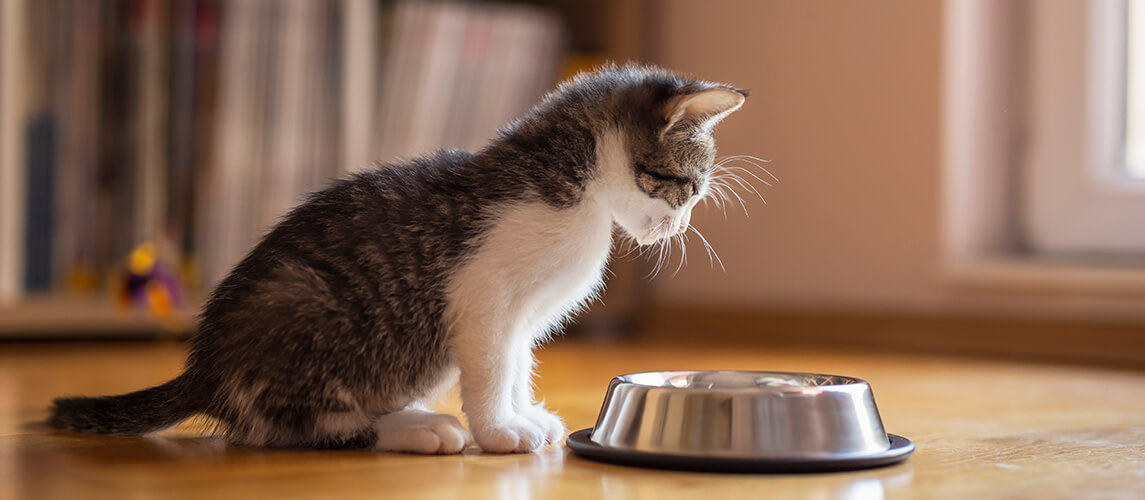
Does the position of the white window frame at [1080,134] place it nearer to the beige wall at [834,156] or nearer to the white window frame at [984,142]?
the white window frame at [984,142]

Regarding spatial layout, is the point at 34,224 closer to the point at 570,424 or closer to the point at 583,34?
the point at 583,34

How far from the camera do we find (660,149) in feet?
3.80

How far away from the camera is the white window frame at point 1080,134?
2270 millimetres

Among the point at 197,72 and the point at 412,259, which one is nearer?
the point at 412,259

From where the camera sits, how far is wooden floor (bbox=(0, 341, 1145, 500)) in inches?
36.1

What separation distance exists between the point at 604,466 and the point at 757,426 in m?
0.15

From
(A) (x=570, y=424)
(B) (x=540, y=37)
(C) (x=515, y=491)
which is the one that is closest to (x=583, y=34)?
(B) (x=540, y=37)

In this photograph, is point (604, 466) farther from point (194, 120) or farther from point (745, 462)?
point (194, 120)

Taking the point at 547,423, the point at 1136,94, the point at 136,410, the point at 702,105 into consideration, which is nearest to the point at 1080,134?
the point at 1136,94

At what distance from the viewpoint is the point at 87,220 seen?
8.87 feet

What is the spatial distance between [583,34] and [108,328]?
1493 mm

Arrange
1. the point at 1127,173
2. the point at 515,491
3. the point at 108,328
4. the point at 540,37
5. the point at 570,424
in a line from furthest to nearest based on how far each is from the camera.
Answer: the point at 540,37
the point at 108,328
the point at 1127,173
the point at 570,424
the point at 515,491

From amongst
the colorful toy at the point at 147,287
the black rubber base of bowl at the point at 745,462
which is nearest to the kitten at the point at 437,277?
the black rubber base of bowl at the point at 745,462

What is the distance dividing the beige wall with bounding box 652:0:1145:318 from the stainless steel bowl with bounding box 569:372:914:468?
131 cm
